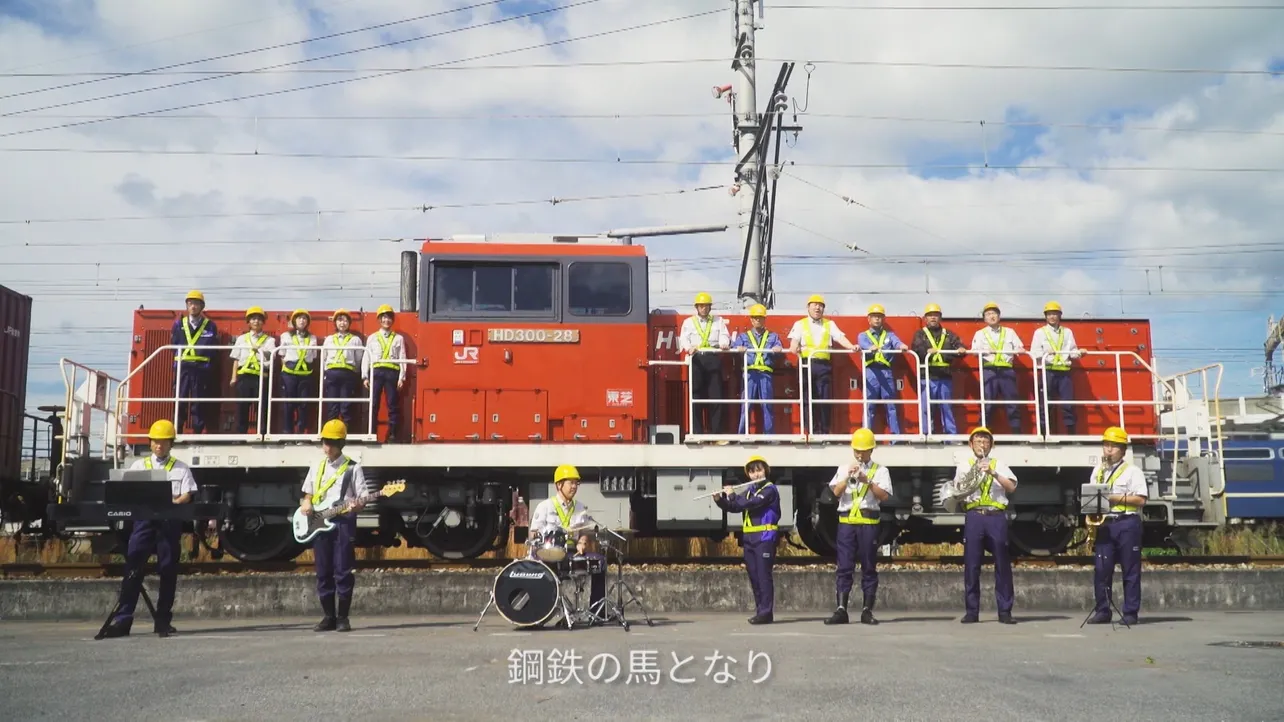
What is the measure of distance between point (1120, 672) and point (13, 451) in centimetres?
A: 1629

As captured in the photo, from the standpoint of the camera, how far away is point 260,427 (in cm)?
1256

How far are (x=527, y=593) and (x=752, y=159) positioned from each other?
12787mm

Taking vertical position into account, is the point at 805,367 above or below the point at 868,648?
above

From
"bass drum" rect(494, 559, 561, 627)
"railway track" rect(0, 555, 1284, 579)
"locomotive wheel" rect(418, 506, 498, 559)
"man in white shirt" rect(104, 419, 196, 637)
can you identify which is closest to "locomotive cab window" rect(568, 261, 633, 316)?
"locomotive wheel" rect(418, 506, 498, 559)

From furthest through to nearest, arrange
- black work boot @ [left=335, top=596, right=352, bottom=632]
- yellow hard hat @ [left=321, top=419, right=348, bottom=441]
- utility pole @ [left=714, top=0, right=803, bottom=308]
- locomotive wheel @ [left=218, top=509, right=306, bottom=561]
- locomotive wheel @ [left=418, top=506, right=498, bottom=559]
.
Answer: utility pole @ [left=714, top=0, right=803, bottom=308] → locomotive wheel @ [left=418, top=506, right=498, bottom=559] → locomotive wheel @ [left=218, top=509, right=306, bottom=561] → yellow hard hat @ [left=321, top=419, right=348, bottom=441] → black work boot @ [left=335, top=596, right=352, bottom=632]

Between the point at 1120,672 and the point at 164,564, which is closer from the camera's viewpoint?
the point at 1120,672

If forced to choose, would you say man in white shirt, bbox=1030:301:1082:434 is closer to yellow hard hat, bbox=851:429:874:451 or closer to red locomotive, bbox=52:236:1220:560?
red locomotive, bbox=52:236:1220:560

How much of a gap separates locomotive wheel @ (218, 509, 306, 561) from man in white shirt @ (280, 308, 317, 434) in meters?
1.21

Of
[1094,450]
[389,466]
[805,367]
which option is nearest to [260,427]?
[389,466]

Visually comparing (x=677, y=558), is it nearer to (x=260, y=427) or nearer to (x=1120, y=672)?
(x=260, y=427)

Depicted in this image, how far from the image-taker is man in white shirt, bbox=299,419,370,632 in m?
9.79

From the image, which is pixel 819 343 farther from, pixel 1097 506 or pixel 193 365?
pixel 193 365

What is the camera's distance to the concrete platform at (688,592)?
1105 centimetres

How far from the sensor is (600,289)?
43.0 feet
